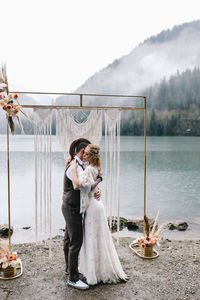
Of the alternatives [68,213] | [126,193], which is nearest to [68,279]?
[68,213]

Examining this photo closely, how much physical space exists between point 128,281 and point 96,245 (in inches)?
26.2

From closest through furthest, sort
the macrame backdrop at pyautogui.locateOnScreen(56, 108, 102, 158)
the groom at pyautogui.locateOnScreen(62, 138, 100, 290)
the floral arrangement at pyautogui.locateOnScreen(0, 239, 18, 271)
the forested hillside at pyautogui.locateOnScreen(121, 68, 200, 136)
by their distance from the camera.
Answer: the groom at pyautogui.locateOnScreen(62, 138, 100, 290) → the floral arrangement at pyautogui.locateOnScreen(0, 239, 18, 271) → the macrame backdrop at pyautogui.locateOnScreen(56, 108, 102, 158) → the forested hillside at pyautogui.locateOnScreen(121, 68, 200, 136)

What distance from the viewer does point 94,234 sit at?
311 cm

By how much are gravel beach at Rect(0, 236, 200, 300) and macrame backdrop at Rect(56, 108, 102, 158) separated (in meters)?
1.57

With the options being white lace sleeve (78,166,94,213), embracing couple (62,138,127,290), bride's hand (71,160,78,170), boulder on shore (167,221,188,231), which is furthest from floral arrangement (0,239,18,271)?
boulder on shore (167,221,188,231)

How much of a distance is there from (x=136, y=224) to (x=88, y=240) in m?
4.61

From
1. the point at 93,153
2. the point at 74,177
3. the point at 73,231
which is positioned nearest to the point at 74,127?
the point at 93,153

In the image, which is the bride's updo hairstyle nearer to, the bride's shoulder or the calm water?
the bride's shoulder

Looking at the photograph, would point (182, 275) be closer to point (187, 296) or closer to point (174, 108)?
point (187, 296)

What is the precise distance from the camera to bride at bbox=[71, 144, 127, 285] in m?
3.04

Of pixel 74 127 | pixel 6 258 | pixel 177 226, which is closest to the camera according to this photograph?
pixel 6 258

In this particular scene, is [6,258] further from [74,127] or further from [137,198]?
[137,198]

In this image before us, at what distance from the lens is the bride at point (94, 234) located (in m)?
3.04

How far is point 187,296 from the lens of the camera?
122 inches
